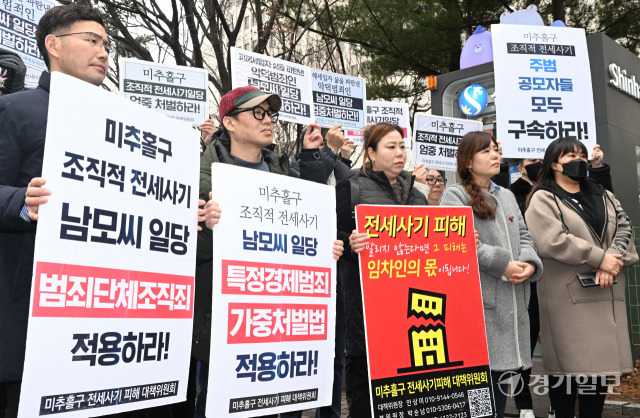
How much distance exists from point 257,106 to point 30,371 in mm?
1884

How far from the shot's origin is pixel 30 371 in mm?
2111

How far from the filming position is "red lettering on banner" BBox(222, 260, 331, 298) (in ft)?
9.58

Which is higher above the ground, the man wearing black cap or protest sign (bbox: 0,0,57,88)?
protest sign (bbox: 0,0,57,88)

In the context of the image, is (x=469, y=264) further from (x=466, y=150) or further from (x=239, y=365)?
(x=239, y=365)

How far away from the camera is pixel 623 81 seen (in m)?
7.76

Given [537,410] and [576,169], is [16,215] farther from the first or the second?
[537,410]

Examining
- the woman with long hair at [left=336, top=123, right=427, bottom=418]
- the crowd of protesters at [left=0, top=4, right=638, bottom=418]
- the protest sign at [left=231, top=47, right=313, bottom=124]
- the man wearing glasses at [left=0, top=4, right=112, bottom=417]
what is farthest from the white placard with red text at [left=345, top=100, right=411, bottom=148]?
the man wearing glasses at [left=0, top=4, right=112, bottom=417]

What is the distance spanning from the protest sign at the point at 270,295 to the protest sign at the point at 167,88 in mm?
3314

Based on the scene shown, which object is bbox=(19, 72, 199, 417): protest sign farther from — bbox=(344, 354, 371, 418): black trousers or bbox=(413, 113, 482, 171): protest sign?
bbox=(413, 113, 482, 171): protest sign

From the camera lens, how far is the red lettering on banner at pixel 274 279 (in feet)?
9.58

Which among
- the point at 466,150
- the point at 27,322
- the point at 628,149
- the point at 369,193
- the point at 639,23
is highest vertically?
the point at 639,23

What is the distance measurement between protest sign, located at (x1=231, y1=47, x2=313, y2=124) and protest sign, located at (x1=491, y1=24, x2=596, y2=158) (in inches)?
71.3

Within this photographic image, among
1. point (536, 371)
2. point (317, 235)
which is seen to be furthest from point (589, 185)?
point (536, 371)

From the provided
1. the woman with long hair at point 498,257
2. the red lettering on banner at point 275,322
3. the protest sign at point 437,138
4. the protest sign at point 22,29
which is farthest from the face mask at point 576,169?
the protest sign at point 22,29
